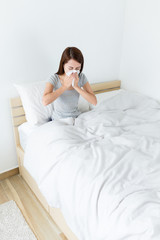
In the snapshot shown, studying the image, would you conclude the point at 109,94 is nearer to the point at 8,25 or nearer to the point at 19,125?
the point at 19,125

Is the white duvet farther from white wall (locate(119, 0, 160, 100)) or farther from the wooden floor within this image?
white wall (locate(119, 0, 160, 100))

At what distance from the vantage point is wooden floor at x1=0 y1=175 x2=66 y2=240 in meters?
1.59

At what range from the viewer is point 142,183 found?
1.11m

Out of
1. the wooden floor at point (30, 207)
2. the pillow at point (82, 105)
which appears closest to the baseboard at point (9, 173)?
the wooden floor at point (30, 207)

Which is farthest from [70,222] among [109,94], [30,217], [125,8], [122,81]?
[125,8]

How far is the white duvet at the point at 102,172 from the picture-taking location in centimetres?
96

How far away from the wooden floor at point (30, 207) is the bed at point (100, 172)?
0.29 ft

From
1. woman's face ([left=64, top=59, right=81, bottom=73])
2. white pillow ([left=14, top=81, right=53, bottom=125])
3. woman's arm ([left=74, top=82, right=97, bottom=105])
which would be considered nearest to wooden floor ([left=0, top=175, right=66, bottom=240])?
white pillow ([left=14, top=81, right=53, bottom=125])

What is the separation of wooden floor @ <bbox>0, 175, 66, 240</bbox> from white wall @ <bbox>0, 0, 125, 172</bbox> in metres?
0.20

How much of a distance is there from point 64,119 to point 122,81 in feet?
4.29

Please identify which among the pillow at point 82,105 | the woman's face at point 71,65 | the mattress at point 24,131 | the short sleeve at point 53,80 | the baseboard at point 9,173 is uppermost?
the woman's face at point 71,65

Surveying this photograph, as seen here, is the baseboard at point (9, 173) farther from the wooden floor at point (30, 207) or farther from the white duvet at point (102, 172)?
the white duvet at point (102, 172)

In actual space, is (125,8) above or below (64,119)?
above

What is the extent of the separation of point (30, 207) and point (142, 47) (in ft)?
6.64
